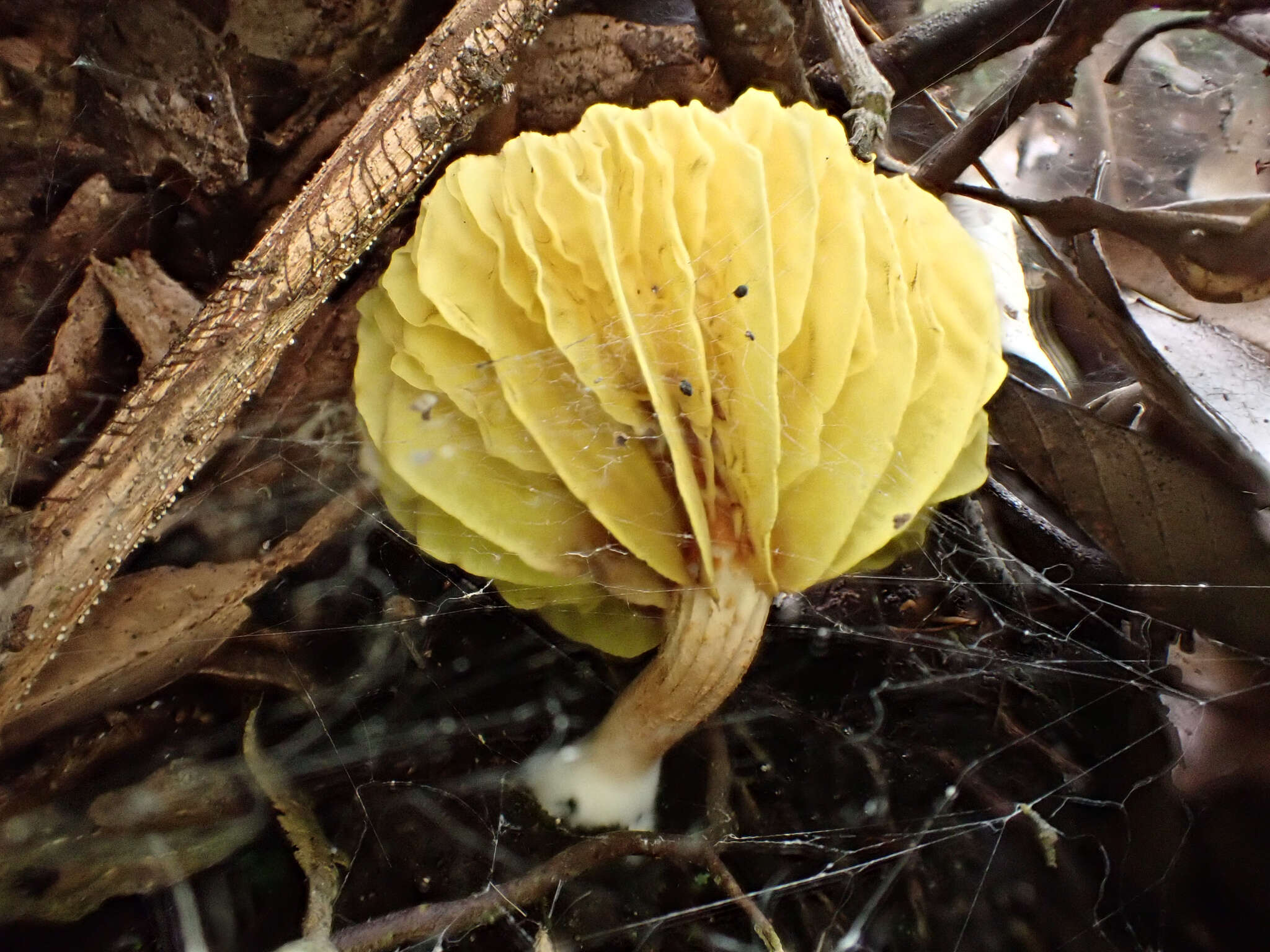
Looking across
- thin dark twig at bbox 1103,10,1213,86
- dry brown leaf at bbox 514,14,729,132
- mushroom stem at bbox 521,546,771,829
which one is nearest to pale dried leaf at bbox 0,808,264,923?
mushroom stem at bbox 521,546,771,829

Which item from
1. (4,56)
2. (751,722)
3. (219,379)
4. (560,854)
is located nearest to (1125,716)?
(751,722)

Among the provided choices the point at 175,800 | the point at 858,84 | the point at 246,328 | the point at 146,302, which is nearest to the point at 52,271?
the point at 146,302

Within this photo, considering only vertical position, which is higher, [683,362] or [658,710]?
[683,362]

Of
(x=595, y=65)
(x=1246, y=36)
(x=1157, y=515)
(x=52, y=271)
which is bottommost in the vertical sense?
(x=1157, y=515)

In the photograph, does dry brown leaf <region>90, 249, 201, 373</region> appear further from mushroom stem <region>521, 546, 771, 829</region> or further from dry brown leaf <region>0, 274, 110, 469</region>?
mushroom stem <region>521, 546, 771, 829</region>

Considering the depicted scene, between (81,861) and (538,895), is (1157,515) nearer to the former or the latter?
(538,895)

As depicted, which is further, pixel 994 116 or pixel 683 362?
pixel 994 116

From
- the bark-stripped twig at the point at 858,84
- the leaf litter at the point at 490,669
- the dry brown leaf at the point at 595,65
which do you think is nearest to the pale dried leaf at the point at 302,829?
the leaf litter at the point at 490,669
